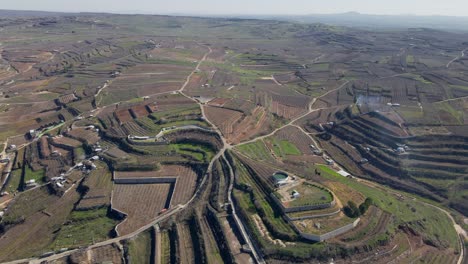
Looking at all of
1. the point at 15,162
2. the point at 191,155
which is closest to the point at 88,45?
the point at 15,162

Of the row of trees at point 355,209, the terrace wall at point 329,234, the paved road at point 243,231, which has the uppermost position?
the row of trees at point 355,209

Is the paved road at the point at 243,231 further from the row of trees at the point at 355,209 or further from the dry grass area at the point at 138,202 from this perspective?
the row of trees at the point at 355,209

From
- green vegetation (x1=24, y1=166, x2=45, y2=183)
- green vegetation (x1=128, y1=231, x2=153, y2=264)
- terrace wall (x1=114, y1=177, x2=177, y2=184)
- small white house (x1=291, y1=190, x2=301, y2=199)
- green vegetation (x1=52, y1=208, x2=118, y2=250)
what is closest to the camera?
green vegetation (x1=128, y1=231, x2=153, y2=264)

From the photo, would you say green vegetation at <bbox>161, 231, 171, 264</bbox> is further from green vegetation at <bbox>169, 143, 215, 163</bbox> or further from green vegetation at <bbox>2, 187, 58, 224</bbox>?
green vegetation at <bbox>2, 187, 58, 224</bbox>

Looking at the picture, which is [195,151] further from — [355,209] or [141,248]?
[355,209]

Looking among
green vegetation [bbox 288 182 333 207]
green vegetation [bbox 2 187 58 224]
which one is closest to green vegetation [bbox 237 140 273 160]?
green vegetation [bbox 288 182 333 207]

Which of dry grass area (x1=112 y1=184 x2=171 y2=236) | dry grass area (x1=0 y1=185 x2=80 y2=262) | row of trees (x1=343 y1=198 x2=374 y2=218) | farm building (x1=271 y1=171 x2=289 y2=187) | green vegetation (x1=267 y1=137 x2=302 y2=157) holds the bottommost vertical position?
dry grass area (x1=0 y1=185 x2=80 y2=262)

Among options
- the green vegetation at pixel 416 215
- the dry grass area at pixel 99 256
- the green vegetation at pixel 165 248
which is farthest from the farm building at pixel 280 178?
the dry grass area at pixel 99 256

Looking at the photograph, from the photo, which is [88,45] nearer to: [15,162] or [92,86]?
[92,86]
